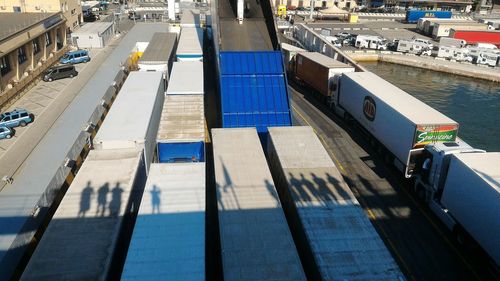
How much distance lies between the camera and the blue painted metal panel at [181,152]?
69.3ft

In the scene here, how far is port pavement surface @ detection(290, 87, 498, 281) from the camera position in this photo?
1739cm

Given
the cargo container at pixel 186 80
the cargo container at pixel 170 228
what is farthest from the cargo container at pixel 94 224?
the cargo container at pixel 186 80

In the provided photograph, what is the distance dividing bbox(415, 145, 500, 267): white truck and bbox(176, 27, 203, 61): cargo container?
23.9 meters

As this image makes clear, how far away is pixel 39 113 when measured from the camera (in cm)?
3262

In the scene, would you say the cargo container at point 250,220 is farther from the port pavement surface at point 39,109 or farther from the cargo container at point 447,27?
the cargo container at point 447,27

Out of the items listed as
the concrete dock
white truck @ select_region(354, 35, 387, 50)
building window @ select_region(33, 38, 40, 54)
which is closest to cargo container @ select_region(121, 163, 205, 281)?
building window @ select_region(33, 38, 40, 54)

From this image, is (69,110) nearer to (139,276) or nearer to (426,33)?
(139,276)

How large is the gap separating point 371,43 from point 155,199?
185ft

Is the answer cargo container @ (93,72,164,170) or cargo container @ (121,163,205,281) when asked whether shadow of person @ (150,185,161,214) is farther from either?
cargo container @ (93,72,164,170)

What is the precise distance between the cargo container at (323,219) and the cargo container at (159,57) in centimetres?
1618

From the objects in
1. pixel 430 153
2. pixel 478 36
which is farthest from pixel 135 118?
pixel 478 36

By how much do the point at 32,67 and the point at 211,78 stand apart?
19199mm

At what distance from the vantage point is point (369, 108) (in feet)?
89.5

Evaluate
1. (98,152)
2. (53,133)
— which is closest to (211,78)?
(53,133)
